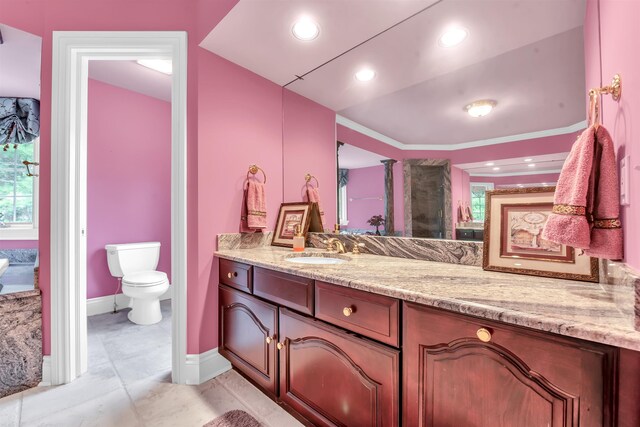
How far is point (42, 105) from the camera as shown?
1.67 m

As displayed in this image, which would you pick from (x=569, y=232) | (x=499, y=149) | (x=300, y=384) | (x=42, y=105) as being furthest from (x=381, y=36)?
(x=42, y=105)

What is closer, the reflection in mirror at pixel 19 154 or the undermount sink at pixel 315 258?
the undermount sink at pixel 315 258

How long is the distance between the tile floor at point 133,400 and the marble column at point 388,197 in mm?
1119

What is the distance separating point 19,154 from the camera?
10.1ft

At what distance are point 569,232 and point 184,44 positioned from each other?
210 centimetres

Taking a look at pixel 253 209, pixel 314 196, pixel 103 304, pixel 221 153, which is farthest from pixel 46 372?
pixel 314 196

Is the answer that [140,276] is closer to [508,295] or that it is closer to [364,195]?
[364,195]

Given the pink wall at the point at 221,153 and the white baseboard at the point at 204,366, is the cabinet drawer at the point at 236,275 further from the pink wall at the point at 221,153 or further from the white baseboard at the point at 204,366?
the white baseboard at the point at 204,366

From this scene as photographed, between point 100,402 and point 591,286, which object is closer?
point 591,286

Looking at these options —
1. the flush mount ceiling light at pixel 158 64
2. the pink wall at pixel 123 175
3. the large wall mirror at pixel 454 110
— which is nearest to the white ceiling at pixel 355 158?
the large wall mirror at pixel 454 110

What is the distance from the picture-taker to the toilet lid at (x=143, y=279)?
7.93 ft

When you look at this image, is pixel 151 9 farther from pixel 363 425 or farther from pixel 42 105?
pixel 363 425

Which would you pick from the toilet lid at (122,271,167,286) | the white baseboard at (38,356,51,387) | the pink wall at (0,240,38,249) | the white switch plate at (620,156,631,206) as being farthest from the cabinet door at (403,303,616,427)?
the pink wall at (0,240,38,249)

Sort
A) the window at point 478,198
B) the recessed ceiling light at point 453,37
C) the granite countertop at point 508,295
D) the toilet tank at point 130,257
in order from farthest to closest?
the toilet tank at point 130,257 < the recessed ceiling light at point 453,37 < the window at point 478,198 < the granite countertop at point 508,295
